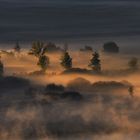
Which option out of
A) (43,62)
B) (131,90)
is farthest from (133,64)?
(131,90)

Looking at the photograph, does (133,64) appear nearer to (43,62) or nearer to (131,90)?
(43,62)

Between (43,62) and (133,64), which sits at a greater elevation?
(43,62)

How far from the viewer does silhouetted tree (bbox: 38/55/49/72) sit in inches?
2145

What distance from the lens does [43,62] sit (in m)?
55.5

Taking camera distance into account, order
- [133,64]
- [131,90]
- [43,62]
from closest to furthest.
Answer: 1. [131,90]
2. [43,62]
3. [133,64]

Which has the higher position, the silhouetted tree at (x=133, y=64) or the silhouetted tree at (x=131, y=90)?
the silhouetted tree at (x=133, y=64)

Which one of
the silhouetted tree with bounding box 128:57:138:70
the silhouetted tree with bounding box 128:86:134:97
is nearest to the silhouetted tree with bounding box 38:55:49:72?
the silhouetted tree with bounding box 128:57:138:70

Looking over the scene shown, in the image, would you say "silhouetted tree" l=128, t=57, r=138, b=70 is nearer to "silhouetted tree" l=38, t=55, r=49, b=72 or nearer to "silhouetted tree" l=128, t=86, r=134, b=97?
"silhouetted tree" l=128, t=86, r=134, b=97

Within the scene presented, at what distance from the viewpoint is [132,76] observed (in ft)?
168

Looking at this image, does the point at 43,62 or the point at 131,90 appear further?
the point at 43,62

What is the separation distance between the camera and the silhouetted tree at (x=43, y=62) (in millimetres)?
54475

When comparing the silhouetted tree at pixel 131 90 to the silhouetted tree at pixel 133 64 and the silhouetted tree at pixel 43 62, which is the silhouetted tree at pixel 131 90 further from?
the silhouetted tree at pixel 43 62

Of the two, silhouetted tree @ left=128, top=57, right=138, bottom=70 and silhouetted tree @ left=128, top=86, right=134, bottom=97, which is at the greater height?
silhouetted tree @ left=128, top=57, right=138, bottom=70

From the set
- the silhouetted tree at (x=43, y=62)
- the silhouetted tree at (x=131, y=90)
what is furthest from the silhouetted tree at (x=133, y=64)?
the silhouetted tree at (x=43, y=62)
